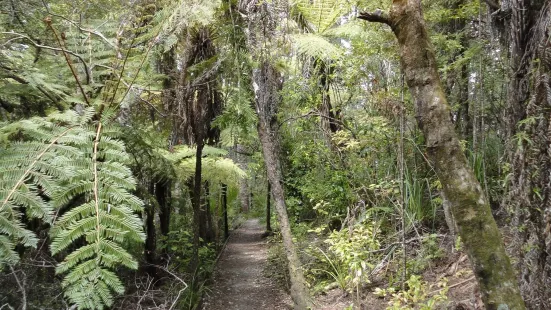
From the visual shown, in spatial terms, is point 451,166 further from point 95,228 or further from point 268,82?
point 268,82

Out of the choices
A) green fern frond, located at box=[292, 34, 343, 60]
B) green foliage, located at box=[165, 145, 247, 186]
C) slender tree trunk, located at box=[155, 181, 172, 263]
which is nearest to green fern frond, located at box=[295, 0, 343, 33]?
green fern frond, located at box=[292, 34, 343, 60]

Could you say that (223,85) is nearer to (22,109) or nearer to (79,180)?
(22,109)

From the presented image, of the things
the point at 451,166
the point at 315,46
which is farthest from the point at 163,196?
the point at 451,166

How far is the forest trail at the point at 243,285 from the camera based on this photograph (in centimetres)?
633

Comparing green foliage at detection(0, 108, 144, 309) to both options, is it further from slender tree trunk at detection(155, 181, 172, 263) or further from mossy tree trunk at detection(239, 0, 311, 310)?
slender tree trunk at detection(155, 181, 172, 263)

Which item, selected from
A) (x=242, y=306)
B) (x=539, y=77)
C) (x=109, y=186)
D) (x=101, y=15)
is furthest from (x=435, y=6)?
(x=242, y=306)

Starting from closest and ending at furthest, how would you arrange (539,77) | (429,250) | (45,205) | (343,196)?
(45,205) < (539,77) < (429,250) < (343,196)

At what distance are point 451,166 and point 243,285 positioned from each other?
6.37m

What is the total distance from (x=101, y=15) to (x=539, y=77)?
16.4ft

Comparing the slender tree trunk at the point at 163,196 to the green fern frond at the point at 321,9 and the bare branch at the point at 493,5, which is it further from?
the bare branch at the point at 493,5

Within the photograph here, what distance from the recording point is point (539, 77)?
2422 millimetres

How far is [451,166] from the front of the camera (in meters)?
1.95

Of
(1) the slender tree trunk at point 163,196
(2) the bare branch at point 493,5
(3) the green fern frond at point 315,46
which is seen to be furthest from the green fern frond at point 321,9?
(1) the slender tree trunk at point 163,196

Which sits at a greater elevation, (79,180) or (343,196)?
(79,180)
